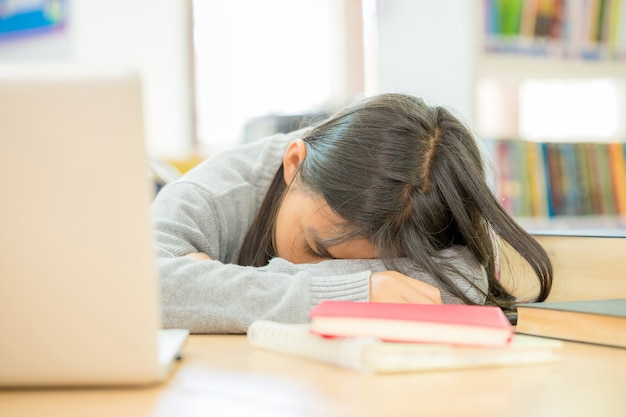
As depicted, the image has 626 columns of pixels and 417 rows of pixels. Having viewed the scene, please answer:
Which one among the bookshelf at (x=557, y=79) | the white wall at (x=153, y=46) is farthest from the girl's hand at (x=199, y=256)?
the white wall at (x=153, y=46)

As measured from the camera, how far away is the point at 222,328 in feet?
2.75

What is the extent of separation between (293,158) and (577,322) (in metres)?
0.56

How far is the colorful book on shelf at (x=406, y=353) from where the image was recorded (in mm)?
623

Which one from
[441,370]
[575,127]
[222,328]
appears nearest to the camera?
[441,370]

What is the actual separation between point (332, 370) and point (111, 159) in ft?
0.81

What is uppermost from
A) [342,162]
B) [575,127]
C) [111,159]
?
[111,159]

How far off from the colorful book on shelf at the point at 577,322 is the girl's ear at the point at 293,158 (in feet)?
1.58

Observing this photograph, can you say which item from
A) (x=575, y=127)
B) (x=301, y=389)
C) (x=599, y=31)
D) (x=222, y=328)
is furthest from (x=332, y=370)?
(x=575, y=127)

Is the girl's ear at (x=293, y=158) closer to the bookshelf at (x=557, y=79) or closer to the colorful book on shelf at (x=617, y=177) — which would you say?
the bookshelf at (x=557, y=79)

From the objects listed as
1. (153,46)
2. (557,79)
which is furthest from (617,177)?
(153,46)

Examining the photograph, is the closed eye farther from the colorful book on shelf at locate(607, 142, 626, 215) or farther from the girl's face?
the colorful book on shelf at locate(607, 142, 626, 215)

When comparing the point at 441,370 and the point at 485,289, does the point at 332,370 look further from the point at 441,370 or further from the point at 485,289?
the point at 485,289

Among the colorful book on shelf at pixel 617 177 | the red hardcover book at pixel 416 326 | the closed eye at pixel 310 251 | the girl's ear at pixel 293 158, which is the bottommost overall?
the colorful book on shelf at pixel 617 177

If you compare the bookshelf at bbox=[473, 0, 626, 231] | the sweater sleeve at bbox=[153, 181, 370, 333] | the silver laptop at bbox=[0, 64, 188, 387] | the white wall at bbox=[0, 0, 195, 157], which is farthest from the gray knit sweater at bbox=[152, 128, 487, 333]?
the white wall at bbox=[0, 0, 195, 157]
